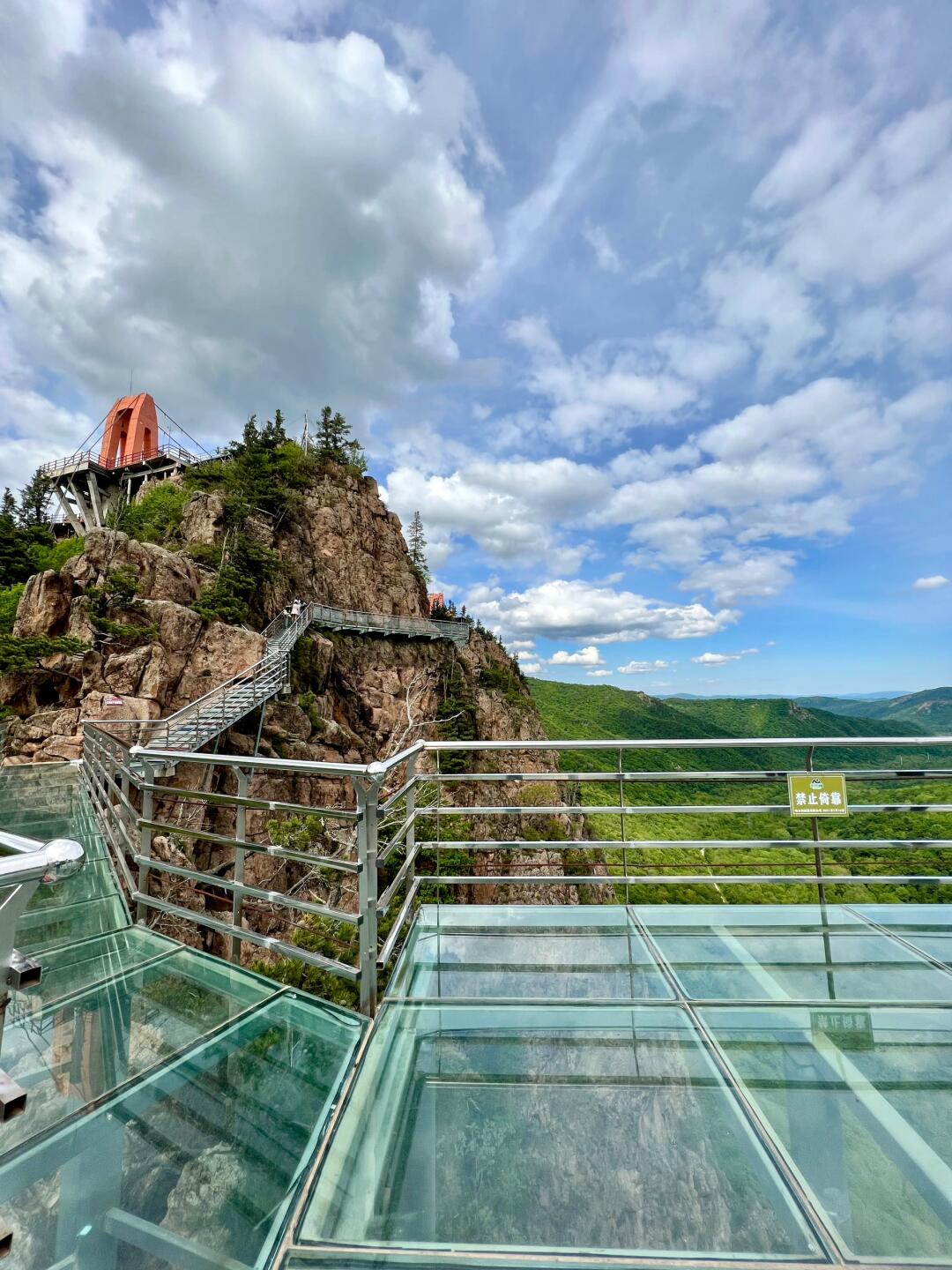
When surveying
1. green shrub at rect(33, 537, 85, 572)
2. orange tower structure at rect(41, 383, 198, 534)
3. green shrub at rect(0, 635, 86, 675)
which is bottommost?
green shrub at rect(0, 635, 86, 675)

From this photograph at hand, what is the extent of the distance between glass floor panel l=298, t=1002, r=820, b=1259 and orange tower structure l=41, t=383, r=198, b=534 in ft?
113

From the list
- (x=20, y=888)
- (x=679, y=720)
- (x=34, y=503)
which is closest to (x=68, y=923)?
(x=20, y=888)

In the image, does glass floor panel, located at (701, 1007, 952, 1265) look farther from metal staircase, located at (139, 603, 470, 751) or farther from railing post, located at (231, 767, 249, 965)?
metal staircase, located at (139, 603, 470, 751)

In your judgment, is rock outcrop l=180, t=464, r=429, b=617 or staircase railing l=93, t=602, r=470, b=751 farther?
rock outcrop l=180, t=464, r=429, b=617

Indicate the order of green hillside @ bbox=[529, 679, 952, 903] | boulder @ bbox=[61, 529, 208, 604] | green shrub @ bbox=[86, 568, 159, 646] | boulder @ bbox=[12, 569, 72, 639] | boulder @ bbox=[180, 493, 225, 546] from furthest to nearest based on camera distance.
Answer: green hillside @ bbox=[529, 679, 952, 903] < boulder @ bbox=[180, 493, 225, 546] < boulder @ bbox=[61, 529, 208, 604] < boulder @ bbox=[12, 569, 72, 639] < green shrub @ bbox=[86, 568, 159, 646]

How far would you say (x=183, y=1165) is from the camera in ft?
5.26

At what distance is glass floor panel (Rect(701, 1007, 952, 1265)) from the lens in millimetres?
1493

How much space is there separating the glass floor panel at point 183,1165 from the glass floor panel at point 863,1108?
1.52 meters

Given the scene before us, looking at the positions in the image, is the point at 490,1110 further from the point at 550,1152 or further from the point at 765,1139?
the point at 765,1139

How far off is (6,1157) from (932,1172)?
2.61 meters

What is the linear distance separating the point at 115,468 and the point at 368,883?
3848cm

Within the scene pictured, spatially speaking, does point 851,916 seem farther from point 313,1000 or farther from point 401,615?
point 401,615

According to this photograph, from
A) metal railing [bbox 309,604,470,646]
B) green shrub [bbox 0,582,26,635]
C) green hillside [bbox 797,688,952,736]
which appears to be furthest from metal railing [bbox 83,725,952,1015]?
green hillside [bbox 797,688,952,736]

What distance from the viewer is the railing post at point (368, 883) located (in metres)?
2.39
